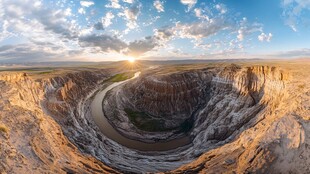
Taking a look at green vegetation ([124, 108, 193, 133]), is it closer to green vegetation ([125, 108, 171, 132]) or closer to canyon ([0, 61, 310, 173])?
green vegetation ([125, 108, 171, 132])

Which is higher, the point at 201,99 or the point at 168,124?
the point at 201,99

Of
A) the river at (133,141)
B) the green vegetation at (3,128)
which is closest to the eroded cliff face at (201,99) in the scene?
the river at (133,141)

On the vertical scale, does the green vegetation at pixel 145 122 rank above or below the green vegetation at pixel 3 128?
below

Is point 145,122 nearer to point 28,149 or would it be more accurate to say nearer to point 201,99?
point 201,99

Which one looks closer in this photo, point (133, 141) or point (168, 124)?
point (133, 141)

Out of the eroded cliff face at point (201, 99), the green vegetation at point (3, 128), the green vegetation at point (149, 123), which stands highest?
the green vegetation at point (3, 128)

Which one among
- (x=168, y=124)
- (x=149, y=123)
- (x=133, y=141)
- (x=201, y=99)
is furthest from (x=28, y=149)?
(x=201, y=99)

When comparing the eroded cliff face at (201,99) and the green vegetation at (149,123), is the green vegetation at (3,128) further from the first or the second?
the green vegetation at (149,123)
